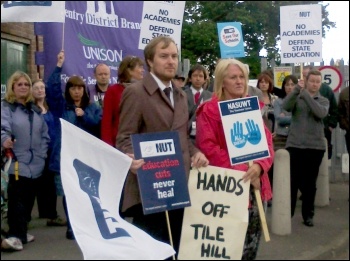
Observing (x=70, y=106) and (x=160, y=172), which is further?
(x=70, y=106)

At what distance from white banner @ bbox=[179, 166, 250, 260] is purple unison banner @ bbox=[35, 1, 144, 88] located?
3.61 m

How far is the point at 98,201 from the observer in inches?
176

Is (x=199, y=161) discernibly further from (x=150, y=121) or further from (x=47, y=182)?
(x=47, y=182)

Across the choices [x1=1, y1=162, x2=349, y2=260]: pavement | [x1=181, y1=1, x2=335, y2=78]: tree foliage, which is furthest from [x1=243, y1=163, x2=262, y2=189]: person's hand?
[x1=181, y1=1, x2=335, y2=78]: tree foliage

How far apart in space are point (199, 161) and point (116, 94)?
5.35 feet

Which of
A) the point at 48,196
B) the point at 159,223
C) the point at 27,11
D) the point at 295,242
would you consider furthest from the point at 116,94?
the point at 295,242

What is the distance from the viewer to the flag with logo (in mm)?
4352

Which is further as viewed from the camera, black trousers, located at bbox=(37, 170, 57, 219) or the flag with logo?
black trousers, located at bbox=(37, 170, 57, 219)

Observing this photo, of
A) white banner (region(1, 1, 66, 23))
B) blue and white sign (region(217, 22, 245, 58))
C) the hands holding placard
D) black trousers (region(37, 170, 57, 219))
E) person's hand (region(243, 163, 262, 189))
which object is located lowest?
black trousers (region(37, 170, 57, 219))

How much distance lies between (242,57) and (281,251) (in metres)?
3.06

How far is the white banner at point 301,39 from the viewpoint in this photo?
9438 millimetres

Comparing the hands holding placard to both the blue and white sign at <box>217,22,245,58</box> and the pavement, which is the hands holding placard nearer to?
the pavement

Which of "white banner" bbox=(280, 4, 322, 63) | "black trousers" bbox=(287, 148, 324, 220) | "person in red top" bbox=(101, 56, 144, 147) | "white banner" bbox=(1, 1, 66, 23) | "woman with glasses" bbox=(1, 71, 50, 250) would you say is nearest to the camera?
"person in red top" bbox=(101, 56, 144, 147)

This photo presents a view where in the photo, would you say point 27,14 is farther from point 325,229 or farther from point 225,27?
point 325,229
